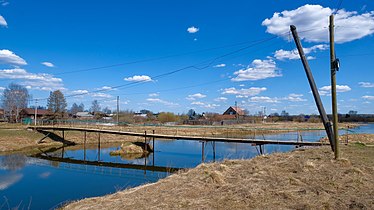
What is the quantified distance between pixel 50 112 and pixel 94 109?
36.4 metres

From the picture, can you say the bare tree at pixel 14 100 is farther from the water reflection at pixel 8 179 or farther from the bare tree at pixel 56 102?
the water reflection at pixel 8 179

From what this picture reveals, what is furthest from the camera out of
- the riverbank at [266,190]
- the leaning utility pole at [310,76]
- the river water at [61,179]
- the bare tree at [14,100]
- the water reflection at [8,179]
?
the bare tree at [14,100]

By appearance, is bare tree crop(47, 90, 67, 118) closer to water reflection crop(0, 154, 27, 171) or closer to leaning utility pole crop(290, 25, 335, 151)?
water reflection crop(0, 154, 27, 171)

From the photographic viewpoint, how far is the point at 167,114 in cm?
7856

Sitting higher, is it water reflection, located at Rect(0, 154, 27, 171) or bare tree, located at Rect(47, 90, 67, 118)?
bare tree, located at Rect(47, 90, 67, 118)

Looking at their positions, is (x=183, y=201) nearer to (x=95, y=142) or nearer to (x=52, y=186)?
(x=52, y=186)

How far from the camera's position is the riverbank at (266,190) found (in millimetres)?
5539

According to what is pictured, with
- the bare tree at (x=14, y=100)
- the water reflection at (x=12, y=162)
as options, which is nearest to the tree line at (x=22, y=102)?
the bare tree at (x=14, y=100)

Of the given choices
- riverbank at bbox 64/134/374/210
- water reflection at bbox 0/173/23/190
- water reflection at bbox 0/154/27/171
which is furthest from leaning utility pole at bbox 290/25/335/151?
water reflection at bbox 0/154/27/171

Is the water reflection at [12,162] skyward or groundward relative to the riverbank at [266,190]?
groundward

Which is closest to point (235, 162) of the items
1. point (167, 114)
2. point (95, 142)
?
point (95, 142)

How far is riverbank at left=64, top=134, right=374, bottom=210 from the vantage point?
5539 mm

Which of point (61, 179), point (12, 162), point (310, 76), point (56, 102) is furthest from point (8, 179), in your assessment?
point (56, 102)

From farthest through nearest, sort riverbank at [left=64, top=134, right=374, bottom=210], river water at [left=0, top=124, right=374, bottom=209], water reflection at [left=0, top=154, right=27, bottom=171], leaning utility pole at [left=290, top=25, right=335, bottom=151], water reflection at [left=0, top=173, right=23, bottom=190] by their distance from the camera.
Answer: water reflection at [left=0, top=154, right=27, bottom=171] < water reflection at [left=0, top=173, right=23, bottom=190] < leaning utility pole at [left=290, top=25, right=335, bottom=151] < river water at [left=0, top=124, right=374, bottom=209] < riverbank at [left=64, top=134, right=374, bottom=210]
